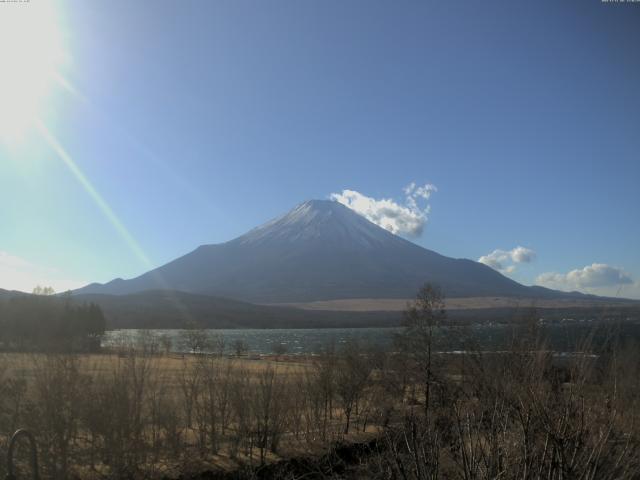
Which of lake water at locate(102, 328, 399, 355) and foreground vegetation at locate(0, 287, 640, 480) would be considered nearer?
foreground vegetation at locate(0, 287, 640, 480)

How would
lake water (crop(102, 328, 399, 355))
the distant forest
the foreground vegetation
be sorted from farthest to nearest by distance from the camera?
1. the distant forest
2. lake water (crop(102, 328, 399, 355))
3. the foreground vegetation

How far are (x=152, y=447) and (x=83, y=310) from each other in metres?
65.3

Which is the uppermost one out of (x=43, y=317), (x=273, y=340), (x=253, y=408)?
(x=43, y=317)

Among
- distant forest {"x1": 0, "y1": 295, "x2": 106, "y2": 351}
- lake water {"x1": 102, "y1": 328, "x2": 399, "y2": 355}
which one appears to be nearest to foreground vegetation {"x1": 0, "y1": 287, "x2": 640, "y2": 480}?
lake water {"x1": 102, "y1": 328, "x2": 399, "y2": 355}

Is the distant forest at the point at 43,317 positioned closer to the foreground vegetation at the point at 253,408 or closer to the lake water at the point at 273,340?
the lake water at the point at 273,340

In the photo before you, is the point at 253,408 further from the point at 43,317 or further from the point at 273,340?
the point at 273,340

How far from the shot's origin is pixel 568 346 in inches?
214

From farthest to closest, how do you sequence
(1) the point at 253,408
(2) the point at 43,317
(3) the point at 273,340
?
(3) the point at 273,340, (2) the point at 43,317, (1) the point at 253,408

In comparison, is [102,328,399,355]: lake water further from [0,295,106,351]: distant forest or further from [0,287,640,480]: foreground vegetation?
[0,295,106,351]: distant forest

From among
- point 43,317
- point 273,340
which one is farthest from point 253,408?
point 273,340

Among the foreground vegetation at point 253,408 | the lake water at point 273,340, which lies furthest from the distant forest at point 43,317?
the foreground vegetation at point 253,408

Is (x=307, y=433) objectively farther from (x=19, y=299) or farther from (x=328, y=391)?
(x=19, y=299)

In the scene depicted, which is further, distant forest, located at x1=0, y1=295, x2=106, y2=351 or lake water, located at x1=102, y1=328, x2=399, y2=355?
distant forest, located at x1=0, y1=295, x2=106, y2=351

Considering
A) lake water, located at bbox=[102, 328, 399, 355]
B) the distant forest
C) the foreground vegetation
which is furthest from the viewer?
the distant forest
